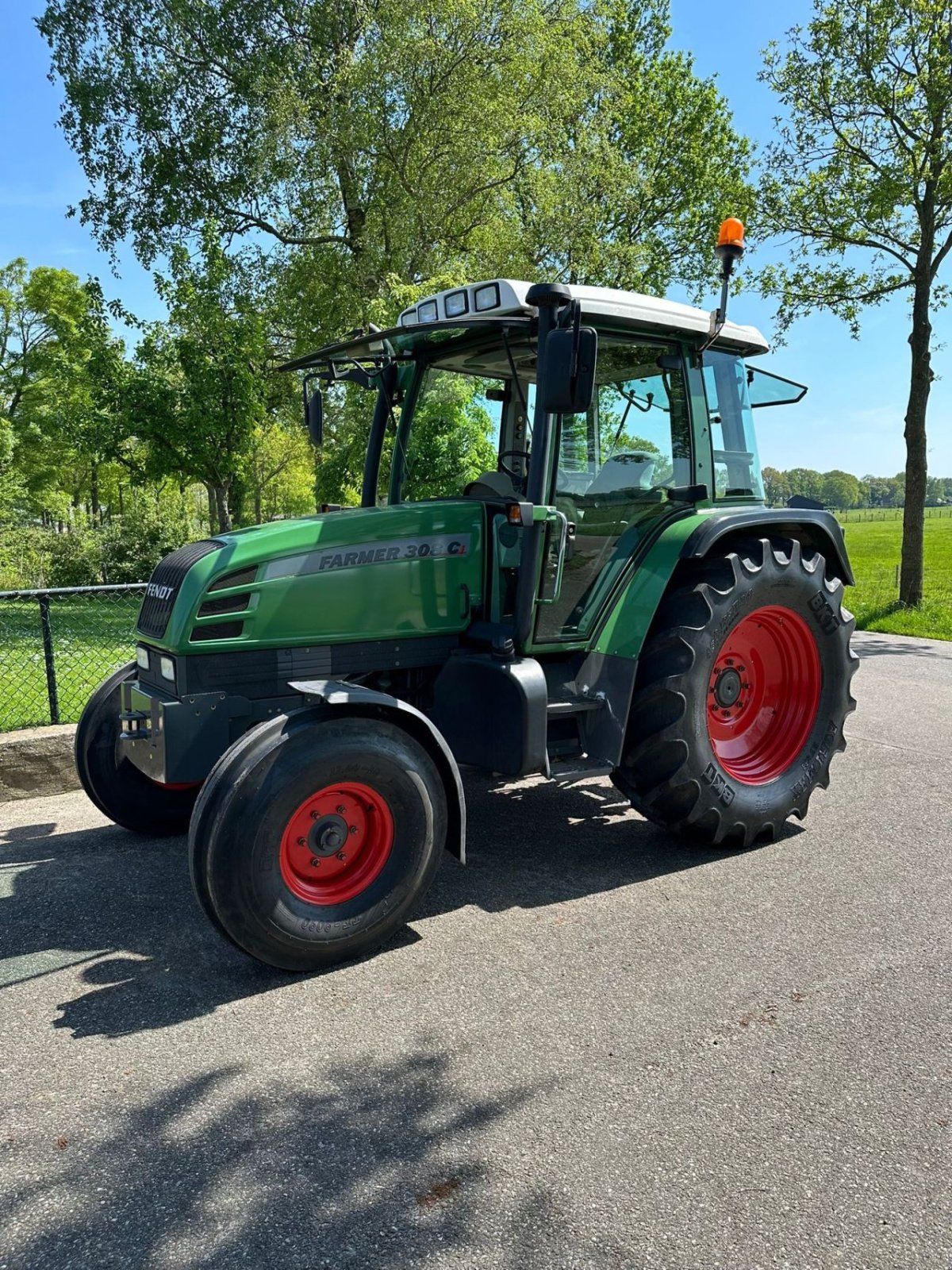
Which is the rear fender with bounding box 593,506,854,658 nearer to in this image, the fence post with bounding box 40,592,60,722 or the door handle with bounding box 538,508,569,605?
the door handle with bounding box 538,508,569,605

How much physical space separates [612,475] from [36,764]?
3.88 meters

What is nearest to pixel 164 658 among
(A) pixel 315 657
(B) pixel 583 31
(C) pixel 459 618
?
(A) pixel 315 657

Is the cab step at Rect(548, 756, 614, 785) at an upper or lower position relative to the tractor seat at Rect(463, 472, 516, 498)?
lower

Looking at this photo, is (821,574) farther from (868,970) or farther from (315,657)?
(315,657)

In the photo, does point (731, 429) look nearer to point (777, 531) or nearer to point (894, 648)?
point (777, 531)

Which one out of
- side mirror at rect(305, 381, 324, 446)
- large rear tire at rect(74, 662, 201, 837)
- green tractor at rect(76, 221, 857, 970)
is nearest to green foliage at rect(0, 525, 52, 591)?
large rear tire at rect(74, 662, 201, 837)

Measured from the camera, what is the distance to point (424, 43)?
1319 cm

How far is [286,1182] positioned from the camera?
2.34 meters

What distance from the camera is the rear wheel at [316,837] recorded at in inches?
124

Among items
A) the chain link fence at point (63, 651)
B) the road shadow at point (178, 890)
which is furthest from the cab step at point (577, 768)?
the chain link fence at point (63, 651)

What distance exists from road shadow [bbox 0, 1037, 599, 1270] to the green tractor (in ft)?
2.26

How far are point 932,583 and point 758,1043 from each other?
17.2 m

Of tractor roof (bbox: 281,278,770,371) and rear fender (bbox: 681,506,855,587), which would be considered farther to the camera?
rear fender (bbox: 681,506,855,587)

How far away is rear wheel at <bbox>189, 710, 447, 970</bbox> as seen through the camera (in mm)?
3158
